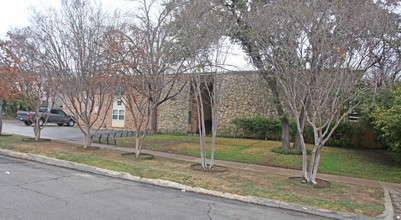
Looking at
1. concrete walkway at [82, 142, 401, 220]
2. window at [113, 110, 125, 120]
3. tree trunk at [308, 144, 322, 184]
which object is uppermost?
window at [113, 110, 125, 120]

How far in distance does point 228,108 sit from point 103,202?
17013mm

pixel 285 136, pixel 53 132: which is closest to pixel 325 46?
pixel 285 136

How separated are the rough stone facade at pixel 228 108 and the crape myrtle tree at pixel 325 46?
7605 millimetres

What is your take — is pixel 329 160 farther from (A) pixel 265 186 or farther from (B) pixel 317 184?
(A) pixel 265 186

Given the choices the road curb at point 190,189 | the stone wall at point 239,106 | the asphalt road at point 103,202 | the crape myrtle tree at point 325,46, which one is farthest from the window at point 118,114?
the crape myrtle tree at point 325,46

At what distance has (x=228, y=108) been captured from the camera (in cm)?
2186

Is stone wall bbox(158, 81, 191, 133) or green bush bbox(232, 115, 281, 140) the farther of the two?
stone wall bbox(158, 81, 191, 133)

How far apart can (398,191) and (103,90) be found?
11319 mm

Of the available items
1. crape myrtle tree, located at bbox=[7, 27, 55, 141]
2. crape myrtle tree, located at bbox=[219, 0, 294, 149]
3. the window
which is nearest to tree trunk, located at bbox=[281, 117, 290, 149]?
crape myrtle tree, located at bbox=[219, 0, 294, 149]

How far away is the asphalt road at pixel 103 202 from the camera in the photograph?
477 cm

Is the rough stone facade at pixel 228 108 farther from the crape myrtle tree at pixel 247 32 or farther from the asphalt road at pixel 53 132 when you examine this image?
the asphalt road at pixel 53 132

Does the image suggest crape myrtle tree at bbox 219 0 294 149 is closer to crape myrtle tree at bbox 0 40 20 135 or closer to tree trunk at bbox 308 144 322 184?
tree trunk at bbox 308 144 322 184

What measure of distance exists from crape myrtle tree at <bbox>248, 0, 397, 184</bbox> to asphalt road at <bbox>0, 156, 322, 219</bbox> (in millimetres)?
3134

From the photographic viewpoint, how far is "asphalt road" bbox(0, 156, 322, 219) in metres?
4.77
